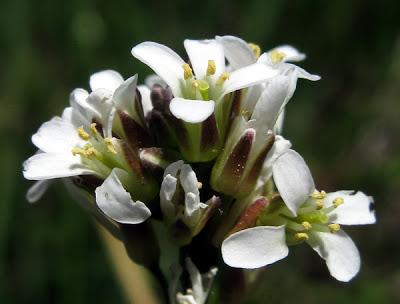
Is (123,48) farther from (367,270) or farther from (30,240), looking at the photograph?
(367,270)

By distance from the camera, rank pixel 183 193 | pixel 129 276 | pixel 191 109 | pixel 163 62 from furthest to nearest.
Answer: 1. pixel 129 276
2. pixel 163 62
3. pixel 183 193
4. pixel 191 109

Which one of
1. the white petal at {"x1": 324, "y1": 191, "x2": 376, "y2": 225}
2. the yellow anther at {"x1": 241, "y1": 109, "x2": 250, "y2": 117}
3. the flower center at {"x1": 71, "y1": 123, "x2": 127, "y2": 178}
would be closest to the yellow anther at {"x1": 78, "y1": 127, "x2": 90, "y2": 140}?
the flower center at {"x1": 71, "y1": 123, "x2": 127, "y2": 178}

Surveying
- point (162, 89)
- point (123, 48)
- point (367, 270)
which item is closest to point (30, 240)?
point (123, 48)

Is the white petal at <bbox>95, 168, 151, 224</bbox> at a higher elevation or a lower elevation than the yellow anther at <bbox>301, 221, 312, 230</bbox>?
higher

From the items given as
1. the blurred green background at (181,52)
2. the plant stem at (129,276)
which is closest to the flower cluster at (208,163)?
the plant stem at (129,276)

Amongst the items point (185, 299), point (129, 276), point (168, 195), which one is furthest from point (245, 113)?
point (129, 276)

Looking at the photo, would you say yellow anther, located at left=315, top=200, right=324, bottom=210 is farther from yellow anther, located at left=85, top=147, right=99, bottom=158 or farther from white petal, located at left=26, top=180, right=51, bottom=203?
white petal, located at left=26, top=180, right=51, bottom=203

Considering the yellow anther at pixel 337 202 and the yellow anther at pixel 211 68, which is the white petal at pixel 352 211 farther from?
the yellow anther at pixel 211 68

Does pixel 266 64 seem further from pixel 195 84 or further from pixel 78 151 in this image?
pixel 78 151
